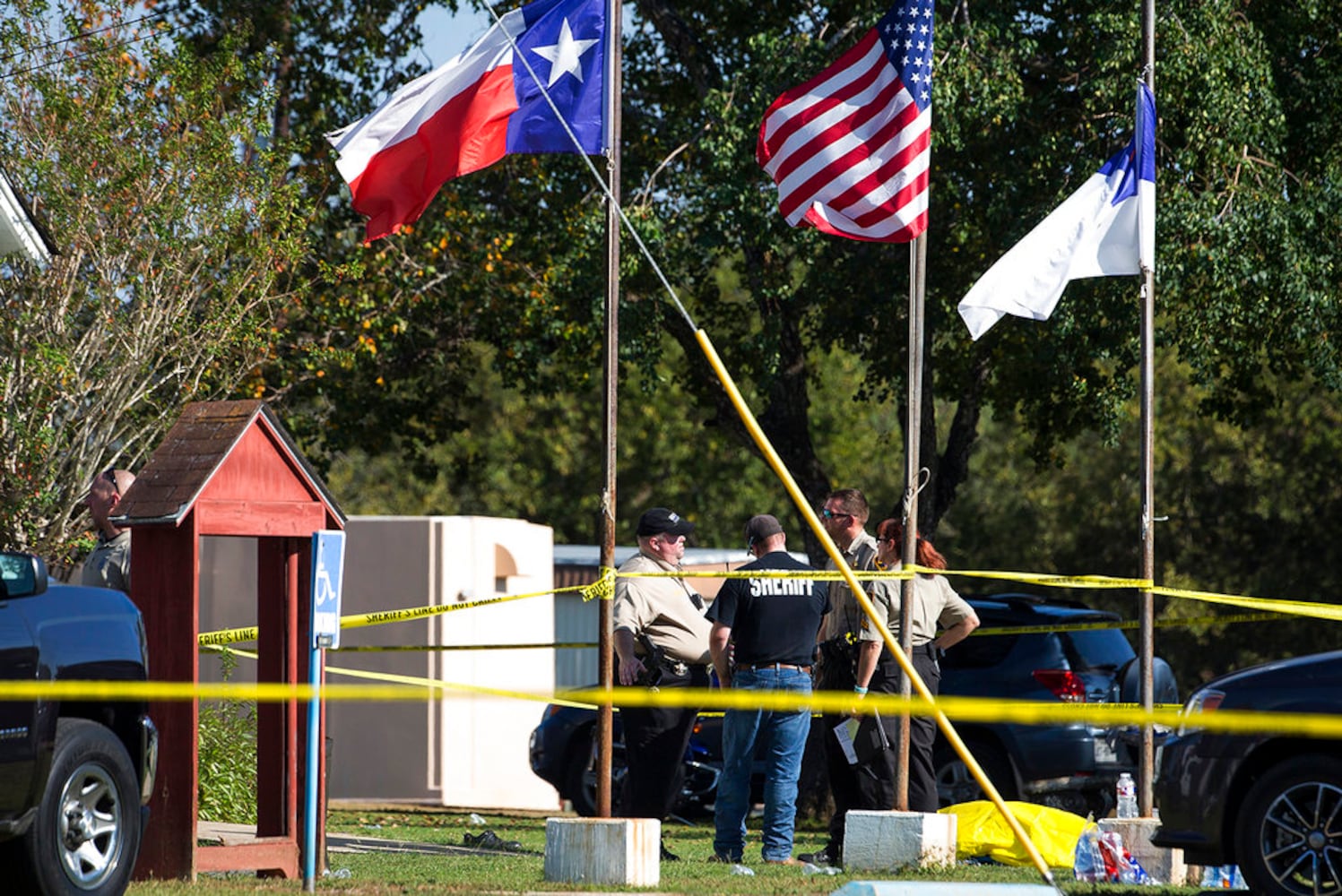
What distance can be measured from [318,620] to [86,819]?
144 centimetres

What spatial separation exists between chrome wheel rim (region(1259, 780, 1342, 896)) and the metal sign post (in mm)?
3961

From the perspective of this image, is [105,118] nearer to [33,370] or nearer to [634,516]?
[33,370]

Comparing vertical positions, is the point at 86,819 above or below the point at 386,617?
below

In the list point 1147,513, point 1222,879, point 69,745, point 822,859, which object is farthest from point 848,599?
point 69,745

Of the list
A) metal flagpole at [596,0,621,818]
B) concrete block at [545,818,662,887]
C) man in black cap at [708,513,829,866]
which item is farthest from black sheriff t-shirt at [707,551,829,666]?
concrete block at [545,818,662,887]

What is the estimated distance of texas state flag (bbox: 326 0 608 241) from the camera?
9.95m

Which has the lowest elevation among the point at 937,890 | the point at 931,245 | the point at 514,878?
the point at 514,878

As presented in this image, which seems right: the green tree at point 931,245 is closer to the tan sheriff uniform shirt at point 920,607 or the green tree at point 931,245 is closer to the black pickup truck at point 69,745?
the tan sheriff uniform shirt at point 920,607

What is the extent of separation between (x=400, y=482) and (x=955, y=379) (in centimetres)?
2625

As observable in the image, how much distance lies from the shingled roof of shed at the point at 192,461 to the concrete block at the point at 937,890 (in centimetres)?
371

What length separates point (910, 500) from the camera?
9883 mm

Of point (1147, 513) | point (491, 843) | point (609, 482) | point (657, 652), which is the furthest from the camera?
point (491, 843)

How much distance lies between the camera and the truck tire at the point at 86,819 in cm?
680

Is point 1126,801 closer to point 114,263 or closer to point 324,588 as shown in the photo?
point 324,588
